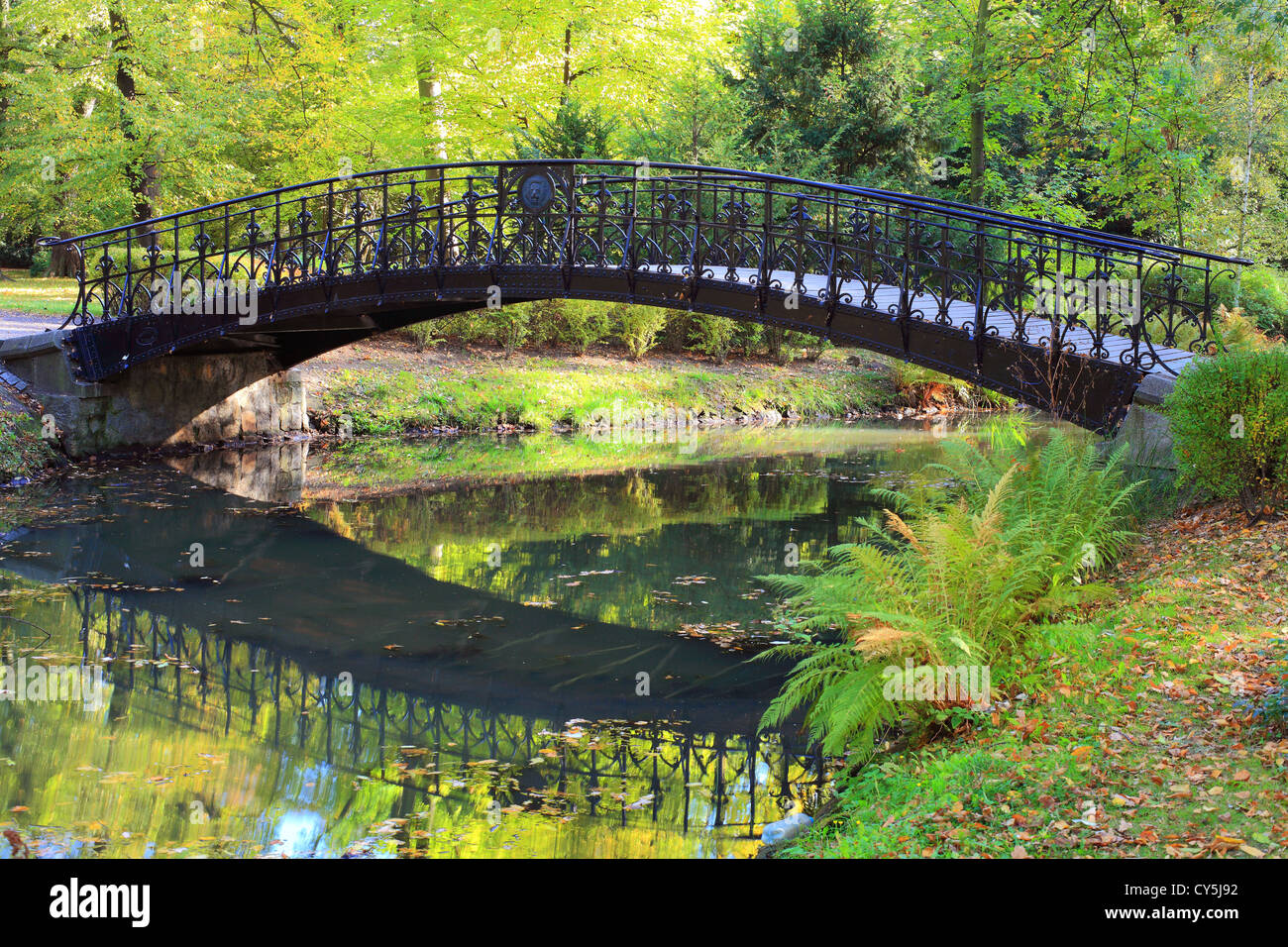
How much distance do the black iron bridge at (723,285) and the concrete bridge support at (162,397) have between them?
0.39m

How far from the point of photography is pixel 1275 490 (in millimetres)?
7539

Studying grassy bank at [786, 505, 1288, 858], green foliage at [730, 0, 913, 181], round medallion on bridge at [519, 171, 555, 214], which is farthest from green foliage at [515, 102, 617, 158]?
grassy bank at [786, 505, 1288, 858]

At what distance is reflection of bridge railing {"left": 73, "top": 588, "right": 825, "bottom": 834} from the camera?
5812mm

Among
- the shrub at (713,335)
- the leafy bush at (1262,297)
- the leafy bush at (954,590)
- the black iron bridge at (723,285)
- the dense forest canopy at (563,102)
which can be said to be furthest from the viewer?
the shrub at (713,335)

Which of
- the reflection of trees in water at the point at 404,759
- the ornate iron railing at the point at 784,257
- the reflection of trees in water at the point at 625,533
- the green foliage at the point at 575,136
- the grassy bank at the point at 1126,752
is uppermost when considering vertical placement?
the green foliage at the point at 575,136

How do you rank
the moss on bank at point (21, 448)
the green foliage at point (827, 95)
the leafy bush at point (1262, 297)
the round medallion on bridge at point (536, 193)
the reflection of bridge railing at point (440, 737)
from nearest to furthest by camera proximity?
the reflection of bridge railing at point (440, 737) → the round medallion on bridge at point (536, 193) → the moss on bank at point (21, 448) → the leafy bush at point (1262, 297) → the green foliage at point (827, 95)

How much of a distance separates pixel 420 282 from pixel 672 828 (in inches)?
380

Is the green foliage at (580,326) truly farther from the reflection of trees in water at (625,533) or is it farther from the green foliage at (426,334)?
the reflection of trees in water at (625,533)

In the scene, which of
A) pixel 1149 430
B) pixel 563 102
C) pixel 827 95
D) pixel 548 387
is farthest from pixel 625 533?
pixel 563 102

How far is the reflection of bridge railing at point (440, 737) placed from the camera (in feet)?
19.1

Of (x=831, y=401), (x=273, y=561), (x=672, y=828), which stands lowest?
(x=672, y=828)

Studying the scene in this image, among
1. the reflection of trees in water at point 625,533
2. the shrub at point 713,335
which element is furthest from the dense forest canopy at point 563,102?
the reflection of trees in water at point 625,533
